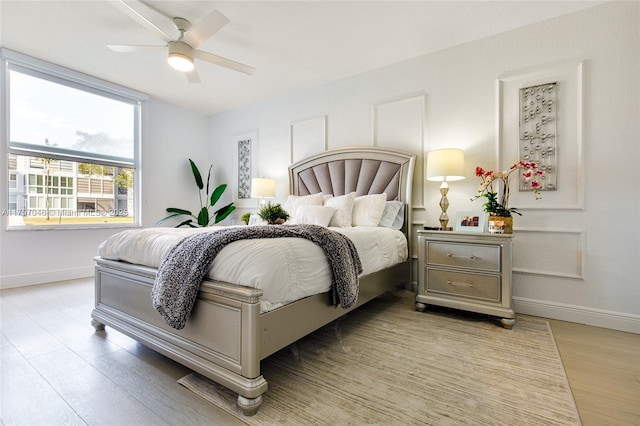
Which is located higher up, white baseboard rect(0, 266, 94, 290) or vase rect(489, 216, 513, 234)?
vase rect(489, 216, 513, 234)

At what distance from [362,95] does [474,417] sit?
3.40 metres

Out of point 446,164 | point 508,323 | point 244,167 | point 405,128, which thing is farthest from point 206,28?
point 508,323

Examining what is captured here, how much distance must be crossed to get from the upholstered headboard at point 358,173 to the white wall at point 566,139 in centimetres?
20

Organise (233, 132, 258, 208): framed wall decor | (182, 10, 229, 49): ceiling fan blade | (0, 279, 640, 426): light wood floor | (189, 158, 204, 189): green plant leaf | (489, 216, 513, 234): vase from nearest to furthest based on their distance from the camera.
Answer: (0, 279, 640, 426): light wood floor < (182, 10, 229, 49): ceiling fan blade < (489, 216, 513, 234): vase < (233, 132, 258, 208): framed wall decor < (189, 158, 204, 189): green plant leaf

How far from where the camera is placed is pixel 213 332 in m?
1.47

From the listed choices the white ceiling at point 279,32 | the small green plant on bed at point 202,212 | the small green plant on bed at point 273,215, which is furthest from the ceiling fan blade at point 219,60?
the small green plant on bed at point 202,212

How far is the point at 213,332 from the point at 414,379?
1.09 meters

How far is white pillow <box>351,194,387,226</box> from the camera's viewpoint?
3096mm

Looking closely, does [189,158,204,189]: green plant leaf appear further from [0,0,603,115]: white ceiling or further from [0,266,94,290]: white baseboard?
[0,266,94,290]: white baseboard

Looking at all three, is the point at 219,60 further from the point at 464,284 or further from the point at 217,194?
the point at 464,284

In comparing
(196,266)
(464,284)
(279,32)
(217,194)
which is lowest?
(464,284)

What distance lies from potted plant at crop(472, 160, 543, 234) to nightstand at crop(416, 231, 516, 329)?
180mm

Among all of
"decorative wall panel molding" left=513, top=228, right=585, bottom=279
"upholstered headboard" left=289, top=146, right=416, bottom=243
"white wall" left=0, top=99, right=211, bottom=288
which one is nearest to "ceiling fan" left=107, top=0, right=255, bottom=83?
"upholstered headboard" left=289, top=146, right=416, bottom=243

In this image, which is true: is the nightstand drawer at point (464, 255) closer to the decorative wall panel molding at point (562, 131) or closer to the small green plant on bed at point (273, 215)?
the decorative wall panel molding at point (562, 131)
